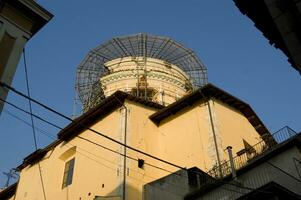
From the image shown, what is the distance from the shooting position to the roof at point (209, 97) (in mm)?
24156

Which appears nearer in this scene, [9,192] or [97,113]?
[97,113]

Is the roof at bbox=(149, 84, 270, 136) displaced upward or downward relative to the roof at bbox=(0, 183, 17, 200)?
upward

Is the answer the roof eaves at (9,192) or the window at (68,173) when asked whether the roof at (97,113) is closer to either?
the window at (68,173)

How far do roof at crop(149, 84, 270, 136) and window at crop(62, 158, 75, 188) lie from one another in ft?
18.3

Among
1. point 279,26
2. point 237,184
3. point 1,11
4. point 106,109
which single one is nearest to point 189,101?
point 106,109

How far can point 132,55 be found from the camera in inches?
1286

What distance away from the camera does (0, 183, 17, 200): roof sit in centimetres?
3188

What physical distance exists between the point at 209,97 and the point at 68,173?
9.57 meters

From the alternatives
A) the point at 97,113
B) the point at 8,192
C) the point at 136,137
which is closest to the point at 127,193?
the point at 136,137

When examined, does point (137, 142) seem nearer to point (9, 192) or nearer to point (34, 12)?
point (34, 12)

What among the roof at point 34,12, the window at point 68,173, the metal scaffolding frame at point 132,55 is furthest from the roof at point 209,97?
the roof at point 34,12

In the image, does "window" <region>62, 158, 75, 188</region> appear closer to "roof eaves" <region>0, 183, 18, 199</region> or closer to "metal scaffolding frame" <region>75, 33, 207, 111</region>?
"metal scaffolding frame" <region>75, 33, 207, 111</region>

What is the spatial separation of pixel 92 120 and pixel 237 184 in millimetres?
11478

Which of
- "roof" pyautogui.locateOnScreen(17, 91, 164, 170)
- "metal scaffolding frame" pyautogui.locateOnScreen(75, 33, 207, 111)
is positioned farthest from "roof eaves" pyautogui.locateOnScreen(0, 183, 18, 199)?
"metal scaffolding frame" pyautogui.locateOnScreen(75, 33, 207, 111)
